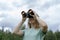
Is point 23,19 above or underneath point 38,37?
above

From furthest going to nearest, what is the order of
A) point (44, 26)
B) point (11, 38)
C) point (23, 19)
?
point (11, 38), point (23, 19), point (44, 26)

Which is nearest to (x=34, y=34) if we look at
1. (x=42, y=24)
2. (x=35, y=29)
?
(x=35, y=29)

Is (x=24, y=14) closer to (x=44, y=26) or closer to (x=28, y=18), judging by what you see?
(x=28, y=18)

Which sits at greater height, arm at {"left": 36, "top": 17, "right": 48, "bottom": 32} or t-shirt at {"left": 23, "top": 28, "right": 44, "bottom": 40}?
arm at {"left": 36, "top": 17, "right": 48, "bottom": 32}

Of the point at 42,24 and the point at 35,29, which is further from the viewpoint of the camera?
the point at 35,29

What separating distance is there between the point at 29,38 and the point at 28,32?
0.11m

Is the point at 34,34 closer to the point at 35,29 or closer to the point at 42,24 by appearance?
the point at 35,29

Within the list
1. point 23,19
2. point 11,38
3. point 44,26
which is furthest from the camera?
point 11,38

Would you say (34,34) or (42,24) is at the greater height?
(42,24)

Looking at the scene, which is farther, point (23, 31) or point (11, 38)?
point (11, 38)

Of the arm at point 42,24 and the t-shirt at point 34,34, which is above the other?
the arm at point 42,24

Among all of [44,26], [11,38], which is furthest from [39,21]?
[11,38]

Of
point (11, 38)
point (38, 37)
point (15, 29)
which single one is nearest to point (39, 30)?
point (38, 37)

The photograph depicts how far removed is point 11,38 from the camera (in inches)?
1321
